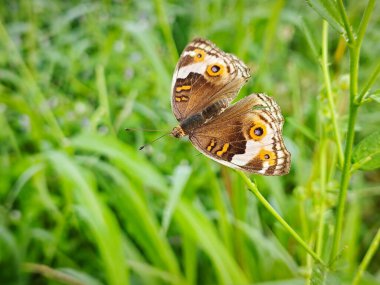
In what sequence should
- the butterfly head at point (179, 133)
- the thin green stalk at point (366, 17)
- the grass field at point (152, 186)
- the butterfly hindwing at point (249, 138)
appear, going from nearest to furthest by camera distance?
the thin green stalk at point (366, 17) < the butterfly hindwing at point (249, 138) < the butterfly head at point (179, 133) < the grass field at point (152, 186)

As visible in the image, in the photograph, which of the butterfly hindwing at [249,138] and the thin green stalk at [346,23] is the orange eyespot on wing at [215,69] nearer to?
the butterfly hindwing at [249,138]

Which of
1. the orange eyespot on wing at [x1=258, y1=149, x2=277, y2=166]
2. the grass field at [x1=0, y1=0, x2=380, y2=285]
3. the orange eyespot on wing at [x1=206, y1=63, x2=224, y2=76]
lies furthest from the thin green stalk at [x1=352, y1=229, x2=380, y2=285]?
the orange eyespot on wing at [x1=206, y1=63, x2=224, y2=76]

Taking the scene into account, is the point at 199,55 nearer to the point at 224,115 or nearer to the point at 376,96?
the point at 224,115

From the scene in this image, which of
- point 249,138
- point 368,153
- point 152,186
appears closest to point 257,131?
point 249,138

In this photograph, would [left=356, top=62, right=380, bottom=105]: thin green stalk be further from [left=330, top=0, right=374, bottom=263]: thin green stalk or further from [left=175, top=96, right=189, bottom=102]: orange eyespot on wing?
[left=175, top=96, right=189, bottom=102]: orange eyespot on wing

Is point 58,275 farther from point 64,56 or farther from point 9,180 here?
point 64,56

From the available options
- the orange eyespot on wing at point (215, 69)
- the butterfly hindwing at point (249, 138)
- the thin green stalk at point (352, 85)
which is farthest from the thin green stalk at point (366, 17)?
the orange eyespot on wing at point (215, 69)

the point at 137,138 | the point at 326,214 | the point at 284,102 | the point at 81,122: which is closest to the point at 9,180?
the point at 81,122
